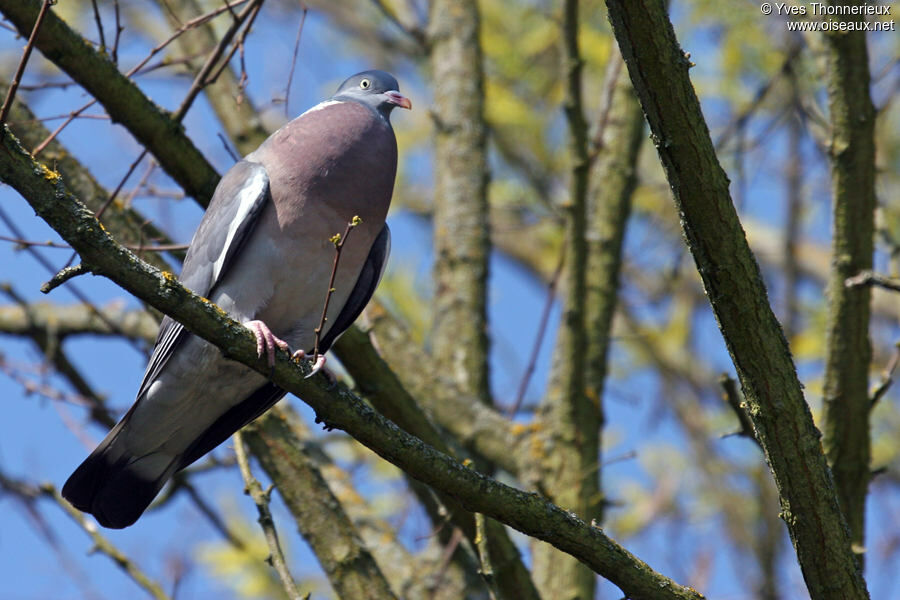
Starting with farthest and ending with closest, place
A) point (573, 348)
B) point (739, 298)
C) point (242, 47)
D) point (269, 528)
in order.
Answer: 1. point (573, 348)
2. point (242, 47)
3. point (269, 528)
4. point (739, 298)

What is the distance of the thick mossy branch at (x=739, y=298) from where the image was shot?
220 centimetres

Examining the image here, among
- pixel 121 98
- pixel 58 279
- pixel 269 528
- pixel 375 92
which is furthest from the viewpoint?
pixel 375 92

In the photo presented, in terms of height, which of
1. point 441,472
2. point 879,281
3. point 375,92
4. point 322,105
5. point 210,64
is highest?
point 375,92

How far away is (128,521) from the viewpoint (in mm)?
3494

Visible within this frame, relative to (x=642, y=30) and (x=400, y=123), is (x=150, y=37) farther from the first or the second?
(x=642, y=30)

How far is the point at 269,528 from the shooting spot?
3150 millimetres

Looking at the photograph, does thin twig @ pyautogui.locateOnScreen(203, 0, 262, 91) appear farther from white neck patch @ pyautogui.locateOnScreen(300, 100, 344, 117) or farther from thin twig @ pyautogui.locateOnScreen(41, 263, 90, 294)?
thin twig @ pyautogui.locateOnScreen(41, 263, 90, 294)

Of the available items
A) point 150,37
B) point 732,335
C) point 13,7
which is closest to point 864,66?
point 732,335

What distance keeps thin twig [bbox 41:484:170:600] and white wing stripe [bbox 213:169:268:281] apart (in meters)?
0.97

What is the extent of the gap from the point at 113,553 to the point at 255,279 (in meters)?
1.11

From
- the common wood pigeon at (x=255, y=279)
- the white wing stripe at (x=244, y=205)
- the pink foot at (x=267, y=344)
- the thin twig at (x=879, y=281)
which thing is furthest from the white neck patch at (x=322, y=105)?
the thin twig at (x=879, y=281)

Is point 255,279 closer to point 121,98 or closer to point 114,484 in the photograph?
point 121,98

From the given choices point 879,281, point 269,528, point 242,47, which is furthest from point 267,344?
point 879,281

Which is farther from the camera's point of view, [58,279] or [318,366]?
[318,366]
